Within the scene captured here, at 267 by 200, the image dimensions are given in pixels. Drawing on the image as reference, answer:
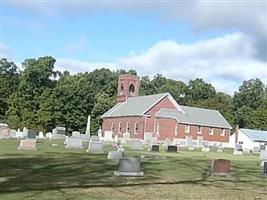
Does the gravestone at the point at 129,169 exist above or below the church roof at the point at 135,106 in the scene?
below

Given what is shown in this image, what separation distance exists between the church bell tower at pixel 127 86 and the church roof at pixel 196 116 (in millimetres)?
9626

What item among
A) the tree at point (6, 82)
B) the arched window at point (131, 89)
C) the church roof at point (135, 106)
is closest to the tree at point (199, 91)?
the arched window at point (131, 89)

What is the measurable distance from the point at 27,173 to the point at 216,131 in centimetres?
6828

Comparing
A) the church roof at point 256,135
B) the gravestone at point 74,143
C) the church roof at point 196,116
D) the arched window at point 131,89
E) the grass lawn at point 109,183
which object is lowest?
the grass lawn at point 109,183

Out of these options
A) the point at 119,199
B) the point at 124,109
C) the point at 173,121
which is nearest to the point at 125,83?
the point at 124,109

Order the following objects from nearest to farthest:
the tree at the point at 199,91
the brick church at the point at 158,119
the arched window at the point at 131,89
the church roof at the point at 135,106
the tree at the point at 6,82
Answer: the brick church at the point at 158,119, the church roof at the point at 135,106, the tree at the point at 6,82, the arched window at the point at 131,89, the tree at the point at 199,91

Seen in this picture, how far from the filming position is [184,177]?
17391mm

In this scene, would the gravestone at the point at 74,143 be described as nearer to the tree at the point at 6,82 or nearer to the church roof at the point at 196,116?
the church roof at the point at 196,116

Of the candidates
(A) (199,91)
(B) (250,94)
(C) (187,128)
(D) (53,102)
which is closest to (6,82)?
(D) (53,102)

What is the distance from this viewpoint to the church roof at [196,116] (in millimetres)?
77444

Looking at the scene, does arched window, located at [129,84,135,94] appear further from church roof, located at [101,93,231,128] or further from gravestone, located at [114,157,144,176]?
gravestone, located at [114,157,144,176]

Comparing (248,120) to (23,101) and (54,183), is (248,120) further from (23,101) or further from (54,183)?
(54,183)

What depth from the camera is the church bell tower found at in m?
86.7

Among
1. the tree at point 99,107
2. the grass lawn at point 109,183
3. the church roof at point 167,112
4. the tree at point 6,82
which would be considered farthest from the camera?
the tree at point 99,107
